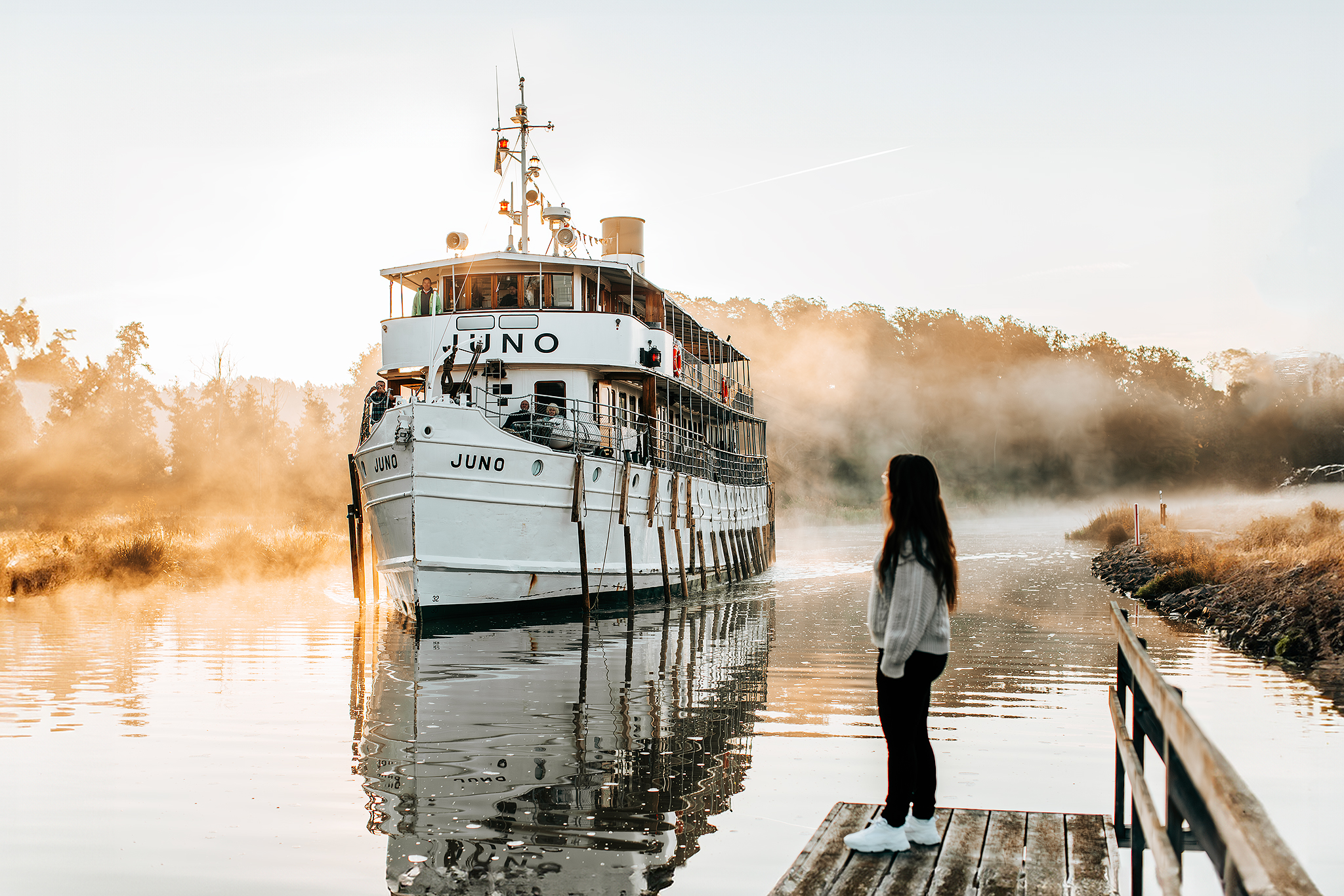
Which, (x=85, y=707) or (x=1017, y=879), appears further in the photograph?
(x=85, y=707)

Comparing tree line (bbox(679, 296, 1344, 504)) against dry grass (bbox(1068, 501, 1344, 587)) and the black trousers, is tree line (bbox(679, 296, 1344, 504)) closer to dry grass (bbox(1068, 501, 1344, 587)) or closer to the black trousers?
dry grass (bbox(1068, 501, 1344, 587))

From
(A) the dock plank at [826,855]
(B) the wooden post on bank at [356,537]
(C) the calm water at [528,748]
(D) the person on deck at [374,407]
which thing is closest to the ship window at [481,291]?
(D) the person on deck at [374,407]

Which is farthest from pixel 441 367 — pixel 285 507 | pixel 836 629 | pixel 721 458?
pixel 285 507

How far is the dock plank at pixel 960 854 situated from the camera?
4.91 meters

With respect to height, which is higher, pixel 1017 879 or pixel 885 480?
pixel 885 480

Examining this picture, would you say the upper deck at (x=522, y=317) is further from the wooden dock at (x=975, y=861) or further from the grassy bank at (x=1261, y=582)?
the wooden dock at (x=975, y=861)

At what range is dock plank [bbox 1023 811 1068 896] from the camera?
4906mm

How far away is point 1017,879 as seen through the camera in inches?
196

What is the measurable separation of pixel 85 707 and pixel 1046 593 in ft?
66.7

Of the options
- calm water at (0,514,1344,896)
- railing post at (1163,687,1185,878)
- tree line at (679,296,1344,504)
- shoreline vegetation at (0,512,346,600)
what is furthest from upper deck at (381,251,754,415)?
tree line at (679,296,1344,504)

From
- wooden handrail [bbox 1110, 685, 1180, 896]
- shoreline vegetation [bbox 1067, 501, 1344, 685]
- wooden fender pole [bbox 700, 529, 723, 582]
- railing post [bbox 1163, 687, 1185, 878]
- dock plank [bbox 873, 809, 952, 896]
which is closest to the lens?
wooden handrail [bbox 1110, 685, 1180, 896]

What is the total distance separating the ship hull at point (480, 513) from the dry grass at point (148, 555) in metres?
10.9

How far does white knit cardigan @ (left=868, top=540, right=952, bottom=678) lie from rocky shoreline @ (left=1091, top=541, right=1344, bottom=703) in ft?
28.0

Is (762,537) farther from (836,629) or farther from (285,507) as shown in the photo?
(285,507)
